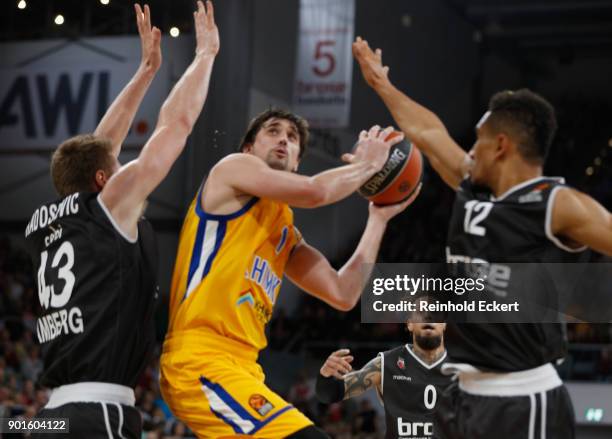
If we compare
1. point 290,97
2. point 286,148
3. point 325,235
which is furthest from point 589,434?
point 286,148

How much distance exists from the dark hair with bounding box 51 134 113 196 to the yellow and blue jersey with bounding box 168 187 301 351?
650 mm

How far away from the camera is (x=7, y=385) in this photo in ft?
44.1

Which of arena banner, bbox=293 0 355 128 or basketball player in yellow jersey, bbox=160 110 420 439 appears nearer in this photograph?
basketball player in yellow jersey, bbox=160 110 420 439

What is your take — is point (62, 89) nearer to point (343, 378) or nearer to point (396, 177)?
point (343, 378)

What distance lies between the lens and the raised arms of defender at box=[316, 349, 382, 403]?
575cm

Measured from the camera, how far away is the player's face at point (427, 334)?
22.9 ft

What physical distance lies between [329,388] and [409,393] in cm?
106

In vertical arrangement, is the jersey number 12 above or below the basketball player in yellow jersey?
above

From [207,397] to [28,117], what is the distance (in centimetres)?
1484

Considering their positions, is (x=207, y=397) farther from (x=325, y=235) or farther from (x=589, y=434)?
(x=325, y=235)

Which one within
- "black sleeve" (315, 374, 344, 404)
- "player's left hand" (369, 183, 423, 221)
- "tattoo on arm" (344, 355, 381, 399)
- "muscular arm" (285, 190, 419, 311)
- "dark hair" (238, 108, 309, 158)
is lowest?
"tattoo on arm" (344, 355, 381, 399)

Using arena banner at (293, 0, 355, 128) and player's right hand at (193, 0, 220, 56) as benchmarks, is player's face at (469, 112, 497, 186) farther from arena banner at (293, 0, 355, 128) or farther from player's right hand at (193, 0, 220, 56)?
arena banner at (293, 0, 355, 128)

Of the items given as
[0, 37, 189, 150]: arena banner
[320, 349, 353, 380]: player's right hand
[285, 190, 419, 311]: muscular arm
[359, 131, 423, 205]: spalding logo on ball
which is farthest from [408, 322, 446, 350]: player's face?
[0, 37, 189, 150]: arena banner

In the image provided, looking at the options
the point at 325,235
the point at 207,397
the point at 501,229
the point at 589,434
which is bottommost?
the point at 589,434
